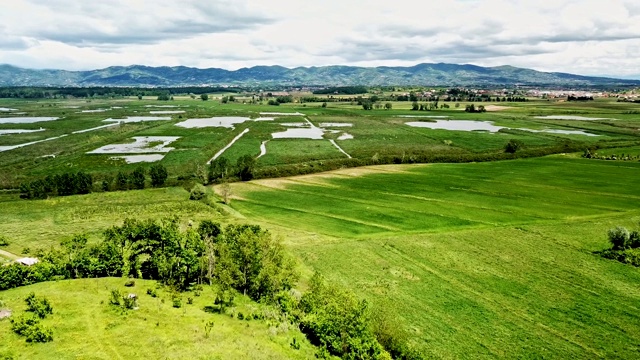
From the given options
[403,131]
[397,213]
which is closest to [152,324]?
[397,213]

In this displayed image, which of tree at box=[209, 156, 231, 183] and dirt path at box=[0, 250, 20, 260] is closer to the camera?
dirt path at box=[0, 250, 20, 260]

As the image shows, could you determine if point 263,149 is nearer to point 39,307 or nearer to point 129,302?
point 129,302

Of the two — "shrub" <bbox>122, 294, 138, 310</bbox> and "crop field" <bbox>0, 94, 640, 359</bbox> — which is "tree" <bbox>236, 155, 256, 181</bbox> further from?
"shrub" <bbox>122, 294, 138, 310</bbox>

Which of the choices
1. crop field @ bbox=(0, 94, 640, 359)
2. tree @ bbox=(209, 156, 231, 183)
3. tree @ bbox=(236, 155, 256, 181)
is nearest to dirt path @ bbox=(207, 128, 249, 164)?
crop field @ bbox=(0, 94, 640, 359)

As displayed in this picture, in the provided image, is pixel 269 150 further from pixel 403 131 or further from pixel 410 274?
pixel 410 274

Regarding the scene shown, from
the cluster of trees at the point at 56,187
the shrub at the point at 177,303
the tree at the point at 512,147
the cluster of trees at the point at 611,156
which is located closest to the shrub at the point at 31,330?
the shrub at the point at 177,303
